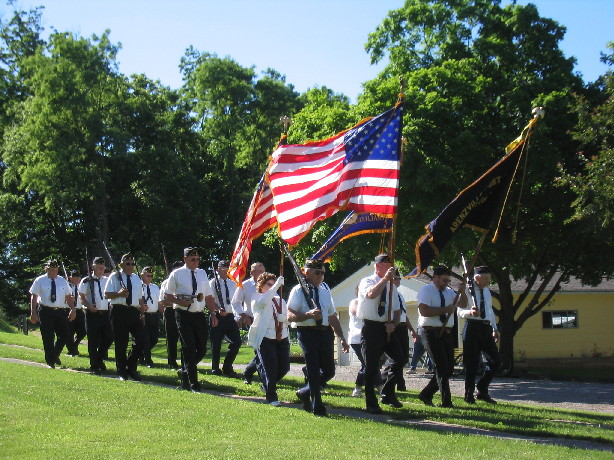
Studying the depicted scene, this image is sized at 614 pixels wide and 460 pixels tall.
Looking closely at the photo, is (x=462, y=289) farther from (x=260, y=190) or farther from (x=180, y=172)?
(x=180, y=172)

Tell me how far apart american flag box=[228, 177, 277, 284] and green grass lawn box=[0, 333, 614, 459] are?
199 cm

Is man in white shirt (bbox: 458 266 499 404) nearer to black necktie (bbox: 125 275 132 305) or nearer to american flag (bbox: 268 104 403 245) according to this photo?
american flag (bbox: 268 104 403 245)

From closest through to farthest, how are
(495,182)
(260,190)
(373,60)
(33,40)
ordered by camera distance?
(495,182) → (260,190) → (373,60) → (33,40)

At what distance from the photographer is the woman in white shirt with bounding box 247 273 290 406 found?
12.0 m

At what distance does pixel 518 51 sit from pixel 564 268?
24.4 feet

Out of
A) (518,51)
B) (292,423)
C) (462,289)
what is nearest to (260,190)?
(462,289)

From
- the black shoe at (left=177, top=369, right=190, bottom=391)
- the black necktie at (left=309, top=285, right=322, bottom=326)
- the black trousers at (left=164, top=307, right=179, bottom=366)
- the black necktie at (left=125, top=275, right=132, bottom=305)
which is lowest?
the black shoe at (left=177, top=369, right=190, bottom=391)

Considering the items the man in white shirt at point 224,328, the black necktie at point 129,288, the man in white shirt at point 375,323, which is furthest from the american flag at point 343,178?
the man in white shirt at point 224,328

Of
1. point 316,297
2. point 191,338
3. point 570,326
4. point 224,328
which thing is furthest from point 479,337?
point 570,326

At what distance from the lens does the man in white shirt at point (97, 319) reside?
16.4 meters

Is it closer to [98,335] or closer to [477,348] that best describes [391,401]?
[477,348]

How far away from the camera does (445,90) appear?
941 inches

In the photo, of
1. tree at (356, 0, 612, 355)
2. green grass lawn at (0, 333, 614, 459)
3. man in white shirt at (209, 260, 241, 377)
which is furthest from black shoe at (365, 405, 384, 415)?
tree at (356, 0, 612, 355)

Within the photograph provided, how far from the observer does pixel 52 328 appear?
54.3ft
